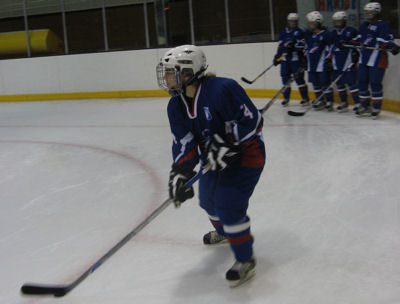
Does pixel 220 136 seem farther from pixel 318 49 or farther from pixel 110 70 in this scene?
pixel 110 70

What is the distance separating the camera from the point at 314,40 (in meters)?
5.96

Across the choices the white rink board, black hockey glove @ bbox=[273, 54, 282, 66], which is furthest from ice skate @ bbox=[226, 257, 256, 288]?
the white rink board

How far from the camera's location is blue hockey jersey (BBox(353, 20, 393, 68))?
4953mm

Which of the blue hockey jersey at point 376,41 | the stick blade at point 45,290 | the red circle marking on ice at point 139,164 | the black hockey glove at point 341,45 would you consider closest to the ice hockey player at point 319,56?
the black hockey glove at point 341,45

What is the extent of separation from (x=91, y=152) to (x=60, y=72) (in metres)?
4.61

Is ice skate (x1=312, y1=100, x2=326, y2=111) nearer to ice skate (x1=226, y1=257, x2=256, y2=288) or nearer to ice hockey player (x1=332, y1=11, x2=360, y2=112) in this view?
ice hockey player (x1=332, y1=11, x2=360, y2=112)

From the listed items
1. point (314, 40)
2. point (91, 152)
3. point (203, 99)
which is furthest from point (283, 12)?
point (203, 99)

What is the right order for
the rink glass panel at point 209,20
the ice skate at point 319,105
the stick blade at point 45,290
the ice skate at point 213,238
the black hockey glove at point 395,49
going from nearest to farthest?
the stick blade at point 45,290, the ice skate at point 213,238, the black hockey glove at point 395,49, the ice skate at point 319,105, the rink glass panel at point 209,20

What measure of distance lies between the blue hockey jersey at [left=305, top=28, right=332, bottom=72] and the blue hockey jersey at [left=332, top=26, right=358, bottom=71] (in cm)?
9

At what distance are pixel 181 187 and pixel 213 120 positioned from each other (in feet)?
0.95

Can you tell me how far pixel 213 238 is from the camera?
237 centimetres

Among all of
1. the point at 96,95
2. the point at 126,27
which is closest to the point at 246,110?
the point at 96,95

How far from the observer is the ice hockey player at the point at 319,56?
5871 mm

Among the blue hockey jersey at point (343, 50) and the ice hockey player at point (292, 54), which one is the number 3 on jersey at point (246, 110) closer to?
the blue hockey jersey at point (343, 50)
